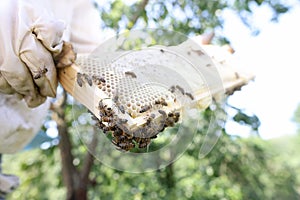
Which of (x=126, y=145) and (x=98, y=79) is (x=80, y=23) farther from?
(x=126, y=145)

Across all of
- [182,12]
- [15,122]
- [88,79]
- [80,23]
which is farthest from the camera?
[182,12]

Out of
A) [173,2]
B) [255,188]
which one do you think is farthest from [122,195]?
[173,2]

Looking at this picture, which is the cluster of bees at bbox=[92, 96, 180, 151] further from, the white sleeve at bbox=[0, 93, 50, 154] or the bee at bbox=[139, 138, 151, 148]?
the white sleeve at bbox=[0, 93, 50, 154]

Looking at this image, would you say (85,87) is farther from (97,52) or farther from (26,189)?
(26,189)

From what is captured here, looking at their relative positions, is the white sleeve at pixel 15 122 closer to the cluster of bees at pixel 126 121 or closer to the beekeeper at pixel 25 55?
the beekeeper at pixel 25 55

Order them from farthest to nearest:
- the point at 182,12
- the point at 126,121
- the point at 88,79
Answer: the point at 182,12, the point at 88,79, the point at 126,121

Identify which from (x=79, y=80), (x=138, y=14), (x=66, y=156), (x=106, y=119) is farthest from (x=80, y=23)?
(x=66, y=156)

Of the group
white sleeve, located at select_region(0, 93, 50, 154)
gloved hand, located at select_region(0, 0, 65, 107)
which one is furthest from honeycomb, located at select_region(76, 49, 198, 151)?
white sleeve, located at select_region(0, 93, 50, 154)
